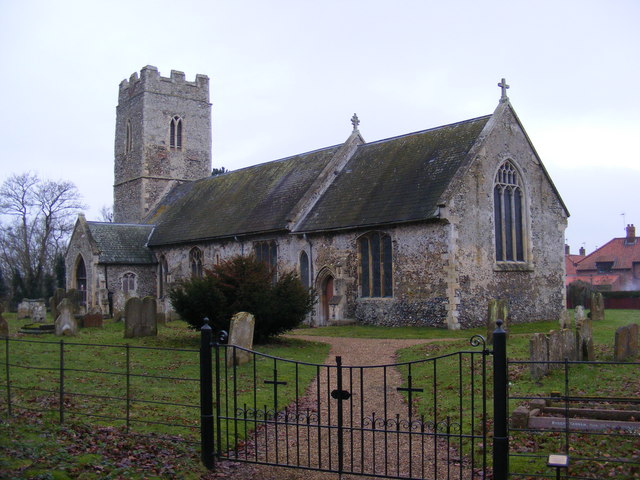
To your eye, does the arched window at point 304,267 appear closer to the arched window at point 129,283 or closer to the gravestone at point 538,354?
the arched window at point 129,283

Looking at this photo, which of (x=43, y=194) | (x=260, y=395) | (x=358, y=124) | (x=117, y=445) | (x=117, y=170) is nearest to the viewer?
(x=117, y=445)

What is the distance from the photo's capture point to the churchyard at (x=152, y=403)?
24.6 feet

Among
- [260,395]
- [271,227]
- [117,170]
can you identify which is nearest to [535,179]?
[271,227]

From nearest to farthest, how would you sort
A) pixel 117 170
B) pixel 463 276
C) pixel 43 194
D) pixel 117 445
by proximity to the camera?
pixel 117 445
pixel 463 276
pixel 117 170
pixel 43 194

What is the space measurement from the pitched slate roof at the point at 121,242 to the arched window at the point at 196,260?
13.5ft

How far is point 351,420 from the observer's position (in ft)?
23.9

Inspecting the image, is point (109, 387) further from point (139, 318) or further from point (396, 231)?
point (396, 231)

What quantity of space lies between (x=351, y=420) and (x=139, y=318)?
1394 cm

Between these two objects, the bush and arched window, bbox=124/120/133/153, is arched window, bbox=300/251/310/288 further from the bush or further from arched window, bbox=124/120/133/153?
arched window, bbox=124/120/133/153

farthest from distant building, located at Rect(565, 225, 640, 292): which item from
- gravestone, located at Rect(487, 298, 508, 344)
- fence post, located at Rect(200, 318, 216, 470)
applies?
fence post, located at Rect(200, 318, 216, 470)

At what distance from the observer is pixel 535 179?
2698cm

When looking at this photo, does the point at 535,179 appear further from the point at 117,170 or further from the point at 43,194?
the point at 43,194

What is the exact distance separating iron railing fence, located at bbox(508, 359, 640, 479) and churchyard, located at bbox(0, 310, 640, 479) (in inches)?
1.1

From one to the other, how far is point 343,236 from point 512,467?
1880 centimetres
